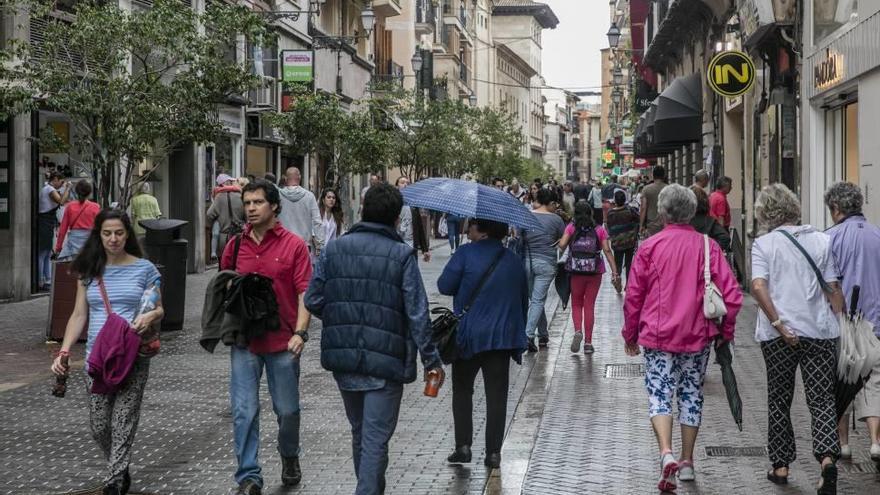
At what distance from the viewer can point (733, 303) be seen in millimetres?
7965

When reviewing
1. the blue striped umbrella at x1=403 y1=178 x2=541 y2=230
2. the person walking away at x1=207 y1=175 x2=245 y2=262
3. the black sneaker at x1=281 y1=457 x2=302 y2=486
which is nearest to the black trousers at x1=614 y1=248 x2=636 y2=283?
the person walking away at x1=207 y1=175 x2=245 y2=262

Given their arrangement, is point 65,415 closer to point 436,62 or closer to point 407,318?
point 407,318

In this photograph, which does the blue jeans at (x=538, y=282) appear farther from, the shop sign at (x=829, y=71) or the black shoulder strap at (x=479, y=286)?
the black shoulder strap at (x=479, y=286)

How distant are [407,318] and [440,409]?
407 cm

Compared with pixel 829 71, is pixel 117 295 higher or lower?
lower

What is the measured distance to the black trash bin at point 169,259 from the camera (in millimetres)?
16109

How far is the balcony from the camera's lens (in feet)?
165

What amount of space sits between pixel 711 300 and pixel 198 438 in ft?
12.0

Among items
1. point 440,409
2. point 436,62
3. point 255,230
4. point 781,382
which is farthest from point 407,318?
point 436,62

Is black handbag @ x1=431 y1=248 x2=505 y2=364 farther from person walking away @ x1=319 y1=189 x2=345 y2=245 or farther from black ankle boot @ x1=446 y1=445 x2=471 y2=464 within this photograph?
person walking away @ x1=319 y1=189 x2=345 y2=245

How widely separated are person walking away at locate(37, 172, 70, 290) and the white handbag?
49.5ft

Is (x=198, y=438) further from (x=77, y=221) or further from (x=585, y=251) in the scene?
(x=77, y=221)

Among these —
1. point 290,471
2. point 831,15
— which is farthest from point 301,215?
point 290,471

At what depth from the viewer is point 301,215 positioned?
54.9 feet
